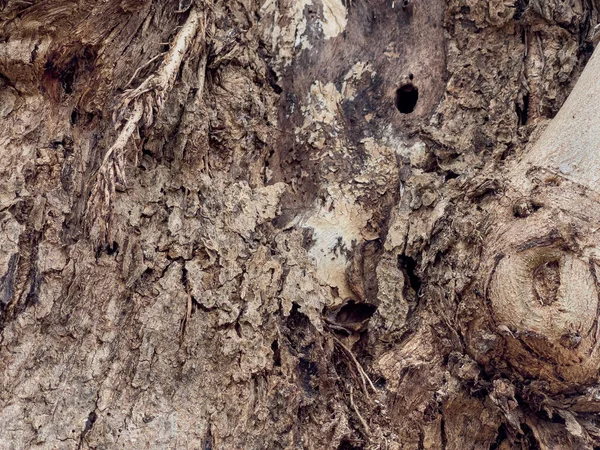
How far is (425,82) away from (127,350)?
1.19 metres

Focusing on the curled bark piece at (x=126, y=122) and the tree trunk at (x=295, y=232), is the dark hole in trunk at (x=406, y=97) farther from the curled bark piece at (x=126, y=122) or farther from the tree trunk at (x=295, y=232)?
the curled bark piece at (x=126, y=122)

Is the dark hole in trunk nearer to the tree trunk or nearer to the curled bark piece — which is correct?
the tree trunk

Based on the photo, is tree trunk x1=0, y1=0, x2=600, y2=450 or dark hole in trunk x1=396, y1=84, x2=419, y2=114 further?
dark hole in trunk x1=396, y1=84, x2=419, y2=114

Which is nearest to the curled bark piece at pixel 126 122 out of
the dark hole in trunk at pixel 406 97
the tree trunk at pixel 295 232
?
the tree trunk at pixel 295 232

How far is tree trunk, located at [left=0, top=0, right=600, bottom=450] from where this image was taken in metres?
1.52

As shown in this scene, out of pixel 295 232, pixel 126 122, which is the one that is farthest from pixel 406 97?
pixel 126 122

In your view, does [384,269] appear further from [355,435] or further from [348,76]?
[348,76]

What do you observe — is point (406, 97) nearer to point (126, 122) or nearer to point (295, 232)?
point (295, 232)

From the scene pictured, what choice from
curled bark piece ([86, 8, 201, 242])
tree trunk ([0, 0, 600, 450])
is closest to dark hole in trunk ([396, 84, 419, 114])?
tree trunk ([0, 0, 600, 450])

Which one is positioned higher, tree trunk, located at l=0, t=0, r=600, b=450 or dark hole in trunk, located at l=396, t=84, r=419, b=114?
dark hole in trunk, located at l=396, t=84, r=419, b=114

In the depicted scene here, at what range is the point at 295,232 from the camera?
1.76 meters

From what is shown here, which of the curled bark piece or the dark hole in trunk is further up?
the dark hole in trunk

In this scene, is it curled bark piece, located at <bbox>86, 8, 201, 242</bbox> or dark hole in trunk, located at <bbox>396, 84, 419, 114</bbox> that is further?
dark hole in trunk, located at <bbox>396, 84, 419, 114</bbox>

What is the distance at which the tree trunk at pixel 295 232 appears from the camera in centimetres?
152
